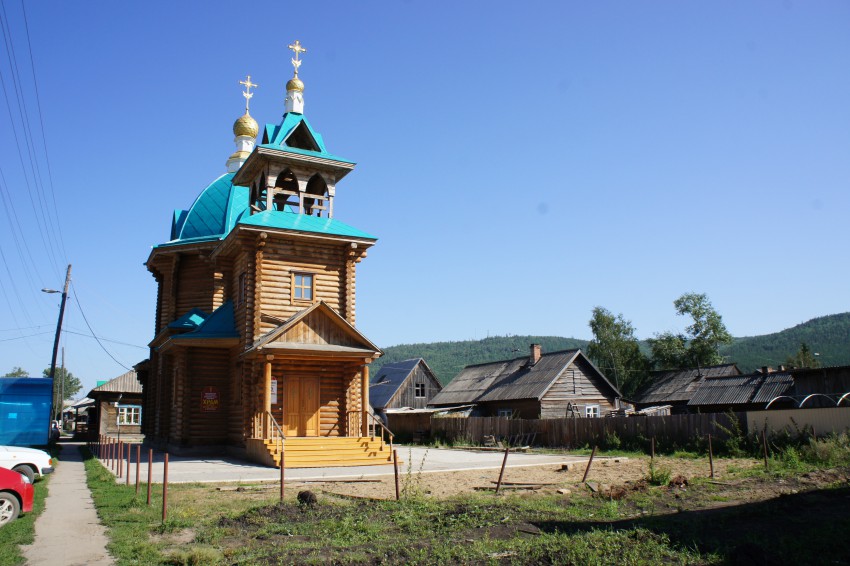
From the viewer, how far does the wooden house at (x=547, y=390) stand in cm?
3931

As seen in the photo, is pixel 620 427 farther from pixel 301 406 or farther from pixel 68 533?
pixel 68 533

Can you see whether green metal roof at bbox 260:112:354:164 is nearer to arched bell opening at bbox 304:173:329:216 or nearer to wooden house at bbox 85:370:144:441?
arched bell opening at bbox 304:173:329:216

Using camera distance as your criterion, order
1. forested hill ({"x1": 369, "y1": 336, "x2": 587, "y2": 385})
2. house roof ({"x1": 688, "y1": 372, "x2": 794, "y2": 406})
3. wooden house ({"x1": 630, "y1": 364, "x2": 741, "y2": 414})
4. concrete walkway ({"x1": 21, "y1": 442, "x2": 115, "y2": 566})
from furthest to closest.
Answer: forested hill ({"x1": 369, "y1": 336, "x2": 587, "y2": 385}) → wooden house ({"x1": 630, "y1": 364, "x2": 741, "y2": 414}) → house roof ({"x1": 688, "y1": 372, "x2": 794, "y2": 406}) → concrete walkway ({"x1": 21, "y1": 442, "x2": 115, "y2": 566})

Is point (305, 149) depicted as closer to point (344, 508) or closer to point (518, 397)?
point (344, 508)

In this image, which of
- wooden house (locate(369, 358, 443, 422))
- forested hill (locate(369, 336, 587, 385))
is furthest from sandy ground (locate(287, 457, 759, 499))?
forested hill (locate(369, 336, 587, 385))

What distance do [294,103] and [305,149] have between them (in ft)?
8.16

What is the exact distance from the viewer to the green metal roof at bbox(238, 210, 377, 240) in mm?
23469

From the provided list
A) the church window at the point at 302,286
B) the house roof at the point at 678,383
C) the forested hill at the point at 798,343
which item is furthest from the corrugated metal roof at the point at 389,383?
the forested hill at the point at 798,343

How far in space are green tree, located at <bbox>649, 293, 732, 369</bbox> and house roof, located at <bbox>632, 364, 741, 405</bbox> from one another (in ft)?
42.3

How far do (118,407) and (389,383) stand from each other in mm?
19597

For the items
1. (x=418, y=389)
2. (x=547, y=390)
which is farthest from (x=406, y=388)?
(x=547, y=390)

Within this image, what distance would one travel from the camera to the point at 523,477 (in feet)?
57.5

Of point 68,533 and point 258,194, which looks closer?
point 68,533

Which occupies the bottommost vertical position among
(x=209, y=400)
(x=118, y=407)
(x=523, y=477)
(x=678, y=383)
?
(x=523, y=477)
